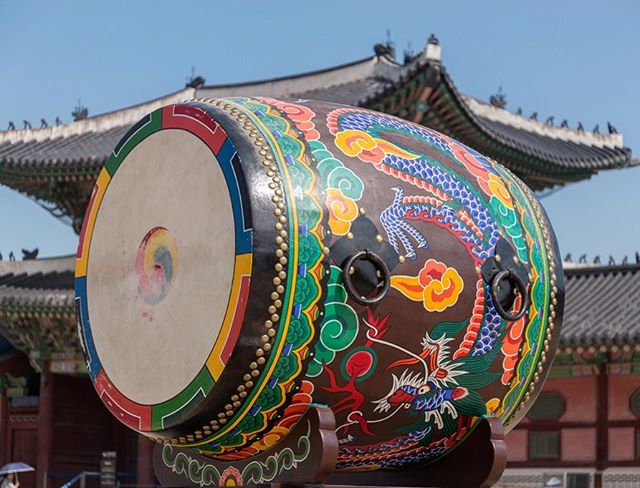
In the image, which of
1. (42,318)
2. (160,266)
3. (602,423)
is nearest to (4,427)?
(42,318)

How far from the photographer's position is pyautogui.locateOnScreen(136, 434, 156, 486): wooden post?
690 inches

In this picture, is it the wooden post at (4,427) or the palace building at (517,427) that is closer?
the palace building at (517,427)

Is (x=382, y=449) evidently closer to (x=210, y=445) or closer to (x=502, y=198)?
(x=210, y=445)

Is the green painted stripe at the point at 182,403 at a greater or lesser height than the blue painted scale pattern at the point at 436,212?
lesser

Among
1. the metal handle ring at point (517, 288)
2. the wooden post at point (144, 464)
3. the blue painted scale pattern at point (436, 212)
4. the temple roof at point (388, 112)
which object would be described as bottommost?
the wooden post at point (144, 464)

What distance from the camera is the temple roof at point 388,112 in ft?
53.0

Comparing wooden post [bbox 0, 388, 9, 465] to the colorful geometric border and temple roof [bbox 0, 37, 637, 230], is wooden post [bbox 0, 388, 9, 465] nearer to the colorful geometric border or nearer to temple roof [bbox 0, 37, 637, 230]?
temple roof [bbox 0, 37, 637, 230]

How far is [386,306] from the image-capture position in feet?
15.5

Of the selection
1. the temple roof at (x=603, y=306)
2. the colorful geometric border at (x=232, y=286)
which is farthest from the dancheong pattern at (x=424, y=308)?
the temple roof at (x=603, y=306)

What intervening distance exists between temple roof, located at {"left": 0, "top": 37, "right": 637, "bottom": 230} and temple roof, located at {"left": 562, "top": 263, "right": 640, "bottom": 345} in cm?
212

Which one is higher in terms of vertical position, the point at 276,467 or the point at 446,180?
the point at 446,180

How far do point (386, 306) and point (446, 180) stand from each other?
656 mm

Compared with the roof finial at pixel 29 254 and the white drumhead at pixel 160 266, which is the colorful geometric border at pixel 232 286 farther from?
the roof finial at pixel 29 254

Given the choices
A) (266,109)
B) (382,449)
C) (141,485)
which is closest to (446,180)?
(266,109)
